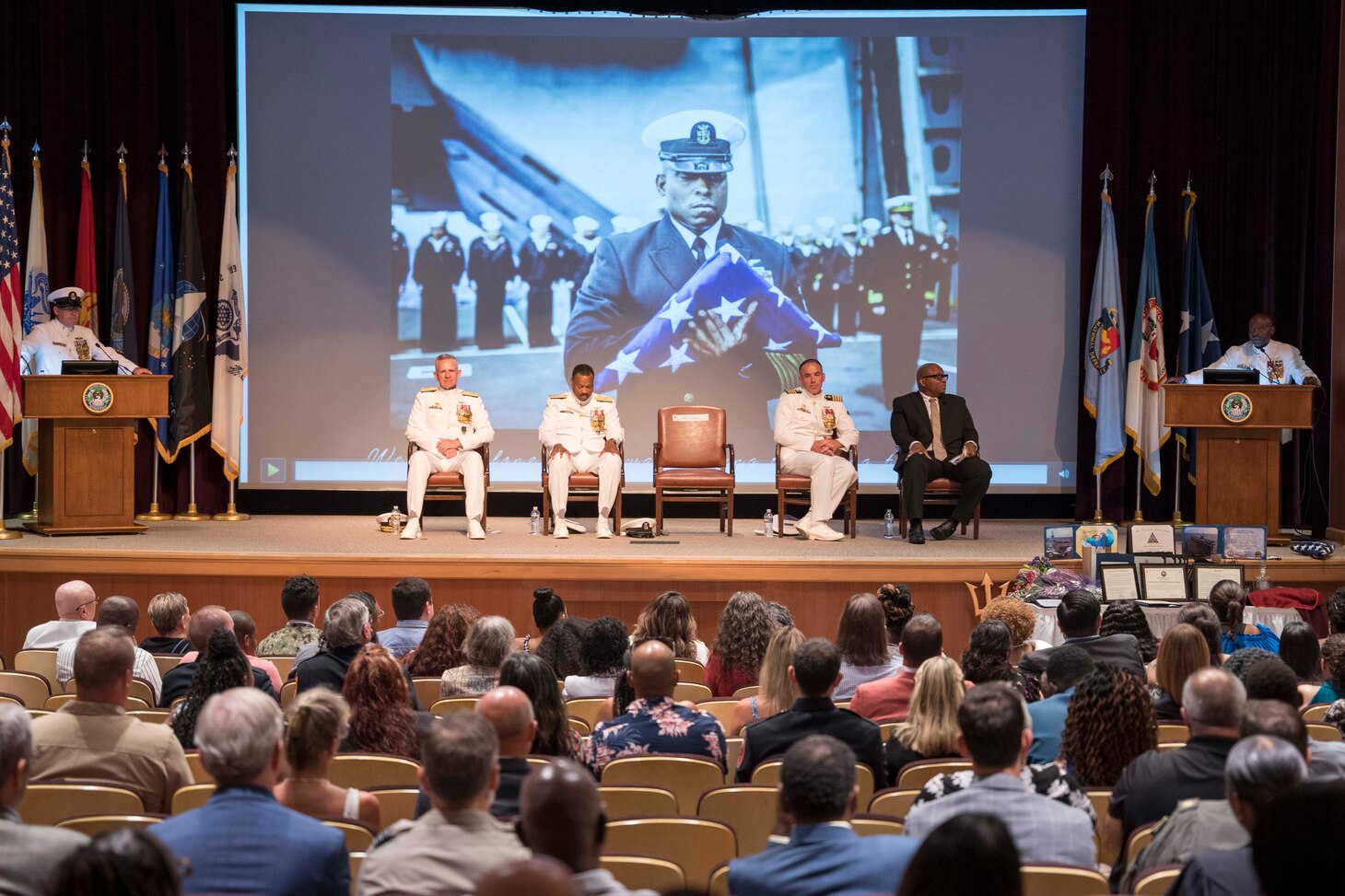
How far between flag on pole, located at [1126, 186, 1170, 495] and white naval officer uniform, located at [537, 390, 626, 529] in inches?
143

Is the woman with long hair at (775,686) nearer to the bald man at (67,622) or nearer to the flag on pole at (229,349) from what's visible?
the bald man at (67,622)

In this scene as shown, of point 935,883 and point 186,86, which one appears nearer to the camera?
point 935,883

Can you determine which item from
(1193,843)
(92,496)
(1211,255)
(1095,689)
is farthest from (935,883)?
(1211,255)

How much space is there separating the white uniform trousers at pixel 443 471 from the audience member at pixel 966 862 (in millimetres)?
6755

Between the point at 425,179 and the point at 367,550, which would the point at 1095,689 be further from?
the point at 425,179

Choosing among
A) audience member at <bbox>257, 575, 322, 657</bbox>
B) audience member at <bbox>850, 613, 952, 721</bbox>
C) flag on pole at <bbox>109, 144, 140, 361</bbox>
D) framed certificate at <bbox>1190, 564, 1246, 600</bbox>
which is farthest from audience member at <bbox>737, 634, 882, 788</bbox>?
flag on pole at <bbox>109, 144, 140, 361</bbox>

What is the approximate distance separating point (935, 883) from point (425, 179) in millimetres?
8590

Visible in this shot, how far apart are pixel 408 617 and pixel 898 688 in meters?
2.13

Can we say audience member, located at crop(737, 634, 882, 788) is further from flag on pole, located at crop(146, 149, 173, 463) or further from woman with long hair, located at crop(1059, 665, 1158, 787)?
flag on pole, located at crop(146, 149, 173, 463)

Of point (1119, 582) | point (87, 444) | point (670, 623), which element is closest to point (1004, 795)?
point (670, 623)

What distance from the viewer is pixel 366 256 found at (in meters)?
9.94

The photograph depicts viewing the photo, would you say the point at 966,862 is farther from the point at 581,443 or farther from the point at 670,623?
the point at 581,443

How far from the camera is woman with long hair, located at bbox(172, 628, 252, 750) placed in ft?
12.9

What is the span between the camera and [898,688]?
4.35m
